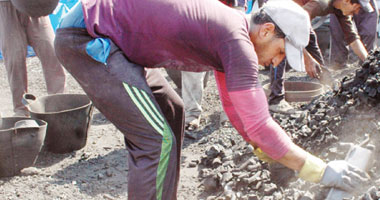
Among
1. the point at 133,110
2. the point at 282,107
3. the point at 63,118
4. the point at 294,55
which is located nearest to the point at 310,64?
the point at 282,107

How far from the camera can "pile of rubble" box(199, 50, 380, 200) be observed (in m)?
3.30

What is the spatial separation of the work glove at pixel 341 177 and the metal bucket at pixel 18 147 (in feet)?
8.95

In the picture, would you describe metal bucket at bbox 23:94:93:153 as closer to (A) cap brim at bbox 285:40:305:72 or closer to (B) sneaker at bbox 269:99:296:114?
(B) sneaker at bbox 269:99:296:114

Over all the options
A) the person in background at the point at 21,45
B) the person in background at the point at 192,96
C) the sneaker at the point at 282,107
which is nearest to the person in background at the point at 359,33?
the sneaker at the point at 282,107

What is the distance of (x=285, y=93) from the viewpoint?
5.69m

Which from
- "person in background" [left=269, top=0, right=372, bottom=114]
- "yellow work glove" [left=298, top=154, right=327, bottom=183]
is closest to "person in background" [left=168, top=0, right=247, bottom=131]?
"person in background" [left=269, top=0, right=372, bottom=114]

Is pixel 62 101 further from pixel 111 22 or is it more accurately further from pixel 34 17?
pixel 111 22

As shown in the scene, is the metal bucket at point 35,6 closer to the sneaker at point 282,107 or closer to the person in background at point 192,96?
the person in background at point 192,96

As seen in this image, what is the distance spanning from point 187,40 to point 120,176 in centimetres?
222

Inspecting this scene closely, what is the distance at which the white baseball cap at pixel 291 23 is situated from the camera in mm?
2342

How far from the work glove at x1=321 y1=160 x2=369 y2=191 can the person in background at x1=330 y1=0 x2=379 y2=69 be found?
15.3 feet

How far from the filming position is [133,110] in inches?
92.9

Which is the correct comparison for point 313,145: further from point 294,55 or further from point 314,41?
point 314,41

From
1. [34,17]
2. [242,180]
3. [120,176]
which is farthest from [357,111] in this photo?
[34,17]
